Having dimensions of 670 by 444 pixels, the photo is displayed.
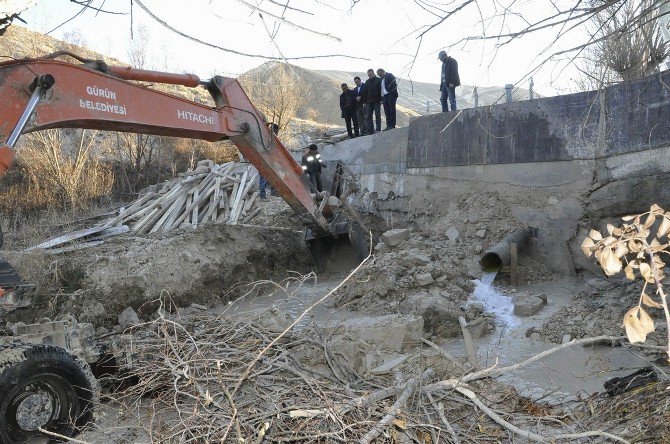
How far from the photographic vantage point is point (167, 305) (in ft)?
29.6

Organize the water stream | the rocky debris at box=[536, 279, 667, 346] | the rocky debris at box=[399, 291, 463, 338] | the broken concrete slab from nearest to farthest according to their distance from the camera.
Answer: the broken concrete slab → the rocky debris at box=[536, 279, 667, 346] → the rocky debris at box=[399, 291, 463, 338] → the water stream

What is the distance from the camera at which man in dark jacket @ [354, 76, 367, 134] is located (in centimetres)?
1353

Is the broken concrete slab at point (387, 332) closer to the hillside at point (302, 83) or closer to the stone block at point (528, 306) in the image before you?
the stone block at point (528, 306)

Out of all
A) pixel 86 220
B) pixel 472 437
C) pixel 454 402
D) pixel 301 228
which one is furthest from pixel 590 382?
pixel 86 220

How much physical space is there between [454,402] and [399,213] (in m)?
8.15

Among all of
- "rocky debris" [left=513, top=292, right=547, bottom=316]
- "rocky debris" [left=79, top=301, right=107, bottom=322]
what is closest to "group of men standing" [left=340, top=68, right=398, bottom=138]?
"rocky debris" [left=513, top=292, right=547, bottom=316]

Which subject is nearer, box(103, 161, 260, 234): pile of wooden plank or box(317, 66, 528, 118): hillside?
box(317, 66, 528, 118): hillside

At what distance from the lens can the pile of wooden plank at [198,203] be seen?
12.7 meters

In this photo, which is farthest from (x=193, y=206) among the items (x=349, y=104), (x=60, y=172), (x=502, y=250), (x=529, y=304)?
(x=529, y=304)

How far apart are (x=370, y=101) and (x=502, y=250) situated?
547cm

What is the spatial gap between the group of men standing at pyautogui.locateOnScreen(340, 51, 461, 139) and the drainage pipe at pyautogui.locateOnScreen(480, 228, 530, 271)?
11.5ft

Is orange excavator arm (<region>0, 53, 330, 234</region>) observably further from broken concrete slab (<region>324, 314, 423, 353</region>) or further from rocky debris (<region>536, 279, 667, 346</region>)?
rocky debris (<region>536, 279, 667, 346</region>)

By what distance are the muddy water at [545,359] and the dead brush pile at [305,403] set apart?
0.86 m

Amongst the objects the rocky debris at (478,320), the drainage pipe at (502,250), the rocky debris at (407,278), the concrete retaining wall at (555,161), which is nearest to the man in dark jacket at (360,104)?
the concrete retaining wall at (555,161)
